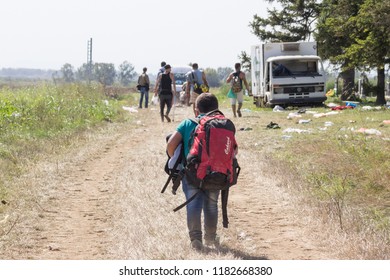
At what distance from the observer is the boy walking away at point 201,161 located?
679 centimetres

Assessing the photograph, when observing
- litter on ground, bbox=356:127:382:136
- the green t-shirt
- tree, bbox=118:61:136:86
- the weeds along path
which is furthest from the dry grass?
tree, bbox=118:61:136:86

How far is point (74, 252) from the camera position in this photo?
743 centimetres

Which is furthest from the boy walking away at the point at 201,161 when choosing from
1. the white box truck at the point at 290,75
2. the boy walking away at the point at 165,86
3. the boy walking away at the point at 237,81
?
the white box truck at the point at 290,75

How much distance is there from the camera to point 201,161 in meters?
6.81

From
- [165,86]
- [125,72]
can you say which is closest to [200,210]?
[165,86]

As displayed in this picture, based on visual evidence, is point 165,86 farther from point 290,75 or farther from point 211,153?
point 211,153

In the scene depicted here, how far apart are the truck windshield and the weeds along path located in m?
15.6

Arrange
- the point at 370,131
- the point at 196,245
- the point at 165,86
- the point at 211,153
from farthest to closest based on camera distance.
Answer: the point at 165,86
the point at 370,131
the point at 196,245
the point at 211,153

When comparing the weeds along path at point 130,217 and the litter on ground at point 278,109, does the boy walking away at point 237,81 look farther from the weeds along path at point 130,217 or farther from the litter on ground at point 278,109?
the weeds along path at point 130,217

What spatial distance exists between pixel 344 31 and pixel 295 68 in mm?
2491

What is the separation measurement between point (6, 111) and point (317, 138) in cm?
A: 795

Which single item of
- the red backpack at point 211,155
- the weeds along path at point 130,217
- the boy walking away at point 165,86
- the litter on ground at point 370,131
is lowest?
the weeds along path at point 130,217

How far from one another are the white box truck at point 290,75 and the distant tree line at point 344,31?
1382 mm
